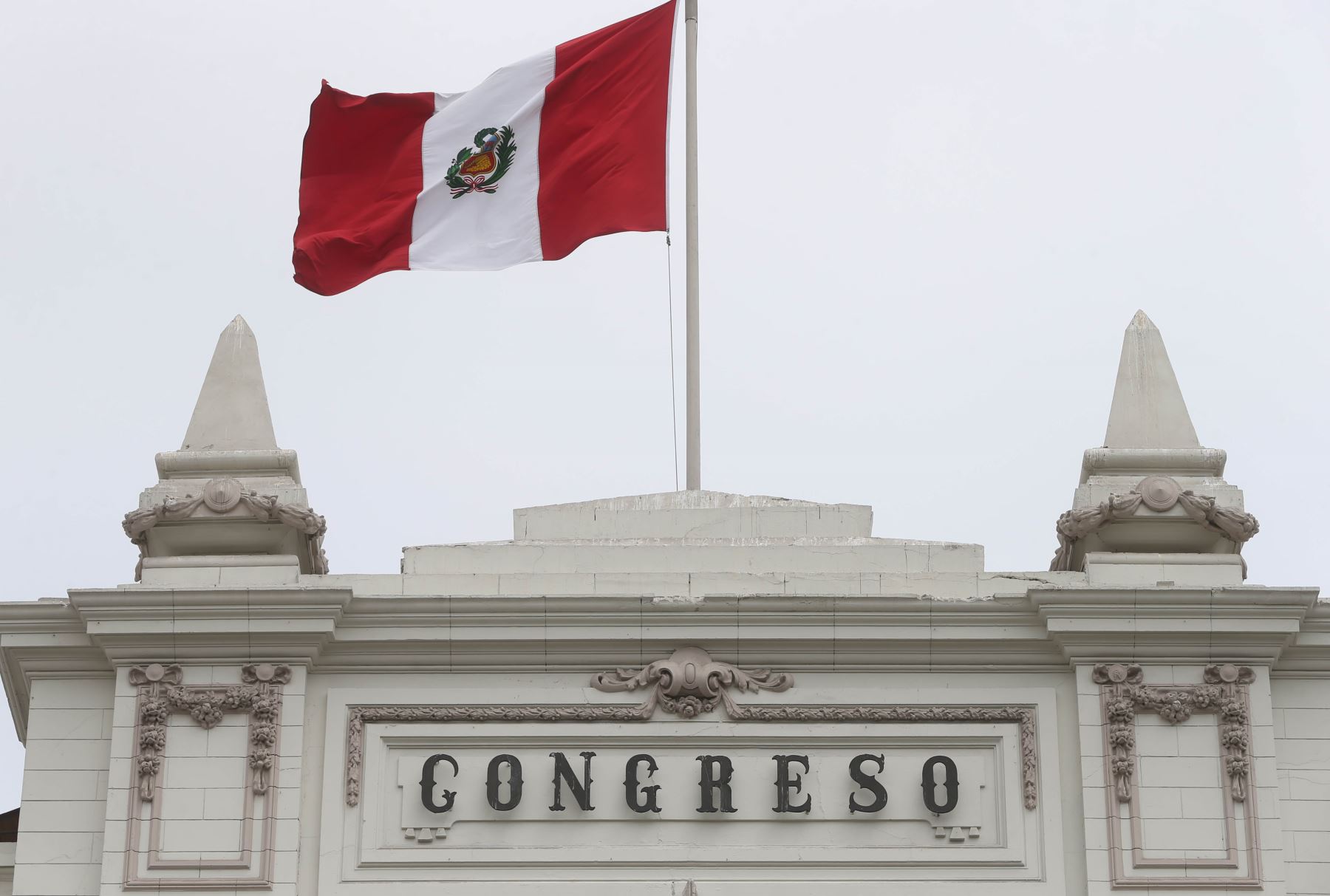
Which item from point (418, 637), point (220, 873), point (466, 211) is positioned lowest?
point (220, 873)

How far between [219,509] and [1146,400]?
7.72 meters

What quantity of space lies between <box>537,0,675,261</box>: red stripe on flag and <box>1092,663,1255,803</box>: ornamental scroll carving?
6287mm

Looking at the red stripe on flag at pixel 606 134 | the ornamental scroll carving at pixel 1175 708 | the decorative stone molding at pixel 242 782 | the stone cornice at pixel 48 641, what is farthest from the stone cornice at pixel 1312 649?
the stone cornice at pixel 48 641

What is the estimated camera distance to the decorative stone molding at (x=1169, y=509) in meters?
25.1

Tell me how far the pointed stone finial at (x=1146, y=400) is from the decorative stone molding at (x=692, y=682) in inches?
143

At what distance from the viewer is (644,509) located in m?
26.4

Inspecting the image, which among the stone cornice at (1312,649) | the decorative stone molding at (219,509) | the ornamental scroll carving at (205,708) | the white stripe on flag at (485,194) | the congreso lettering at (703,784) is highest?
the white stripe on flag at (485,194)

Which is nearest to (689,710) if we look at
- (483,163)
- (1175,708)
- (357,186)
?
(1175,708)

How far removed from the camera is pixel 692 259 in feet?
90.1

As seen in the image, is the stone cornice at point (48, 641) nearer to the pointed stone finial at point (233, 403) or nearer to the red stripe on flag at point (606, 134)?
the pointed stone finial at point (233, 403)

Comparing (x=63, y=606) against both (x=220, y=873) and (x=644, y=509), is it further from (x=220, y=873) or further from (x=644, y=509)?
(x=644, y=509)

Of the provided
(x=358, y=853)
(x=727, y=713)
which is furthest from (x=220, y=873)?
(x=727, y=713)

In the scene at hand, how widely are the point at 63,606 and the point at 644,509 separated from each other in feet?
16.1

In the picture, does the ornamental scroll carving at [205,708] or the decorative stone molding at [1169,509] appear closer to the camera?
the ornamental scroll carving at [205,708]
